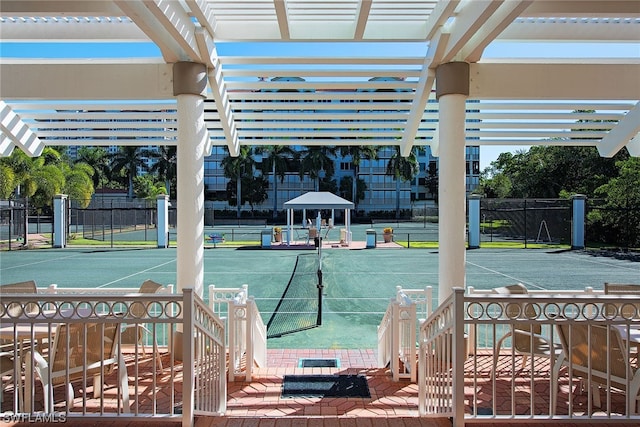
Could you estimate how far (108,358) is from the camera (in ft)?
13.5

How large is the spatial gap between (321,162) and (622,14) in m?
44.3

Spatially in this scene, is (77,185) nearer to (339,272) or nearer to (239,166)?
(239,166)

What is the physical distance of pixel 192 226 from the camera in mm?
5848

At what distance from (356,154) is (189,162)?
41856 mm

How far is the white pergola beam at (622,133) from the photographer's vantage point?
730 cm

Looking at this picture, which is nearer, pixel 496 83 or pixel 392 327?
pixel 392 327

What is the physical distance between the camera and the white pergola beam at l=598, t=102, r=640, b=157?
7301 mm

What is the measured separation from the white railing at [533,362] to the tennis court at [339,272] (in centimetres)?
280

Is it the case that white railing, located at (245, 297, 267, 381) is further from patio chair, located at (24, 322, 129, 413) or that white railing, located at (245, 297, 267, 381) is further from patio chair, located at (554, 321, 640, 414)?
patio chair, located at (554, 321, 640, 414)

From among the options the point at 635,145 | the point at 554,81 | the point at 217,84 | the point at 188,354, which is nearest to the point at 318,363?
the point at 188,354

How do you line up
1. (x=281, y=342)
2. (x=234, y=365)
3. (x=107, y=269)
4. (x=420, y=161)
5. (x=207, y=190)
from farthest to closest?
(x=420, y=161) → (x=207, y=190) → (x=107, y=269) → (x=281, y=342) → (x=234, y=365)

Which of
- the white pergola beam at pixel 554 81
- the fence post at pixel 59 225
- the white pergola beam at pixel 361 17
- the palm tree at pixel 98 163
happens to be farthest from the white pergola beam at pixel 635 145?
the palm tree at pixel 98 163

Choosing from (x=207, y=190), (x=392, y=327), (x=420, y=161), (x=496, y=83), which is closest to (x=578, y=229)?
(x=496, y=83)

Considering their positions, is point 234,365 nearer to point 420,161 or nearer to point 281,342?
point 281,342
